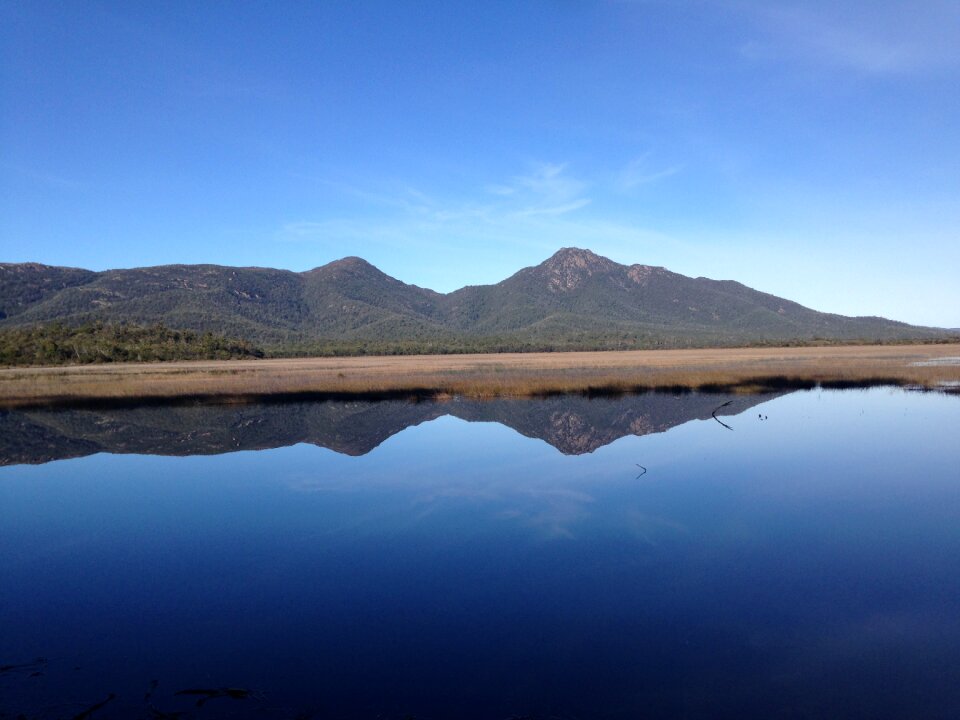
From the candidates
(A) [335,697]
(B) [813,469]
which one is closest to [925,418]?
(B) [813,469]

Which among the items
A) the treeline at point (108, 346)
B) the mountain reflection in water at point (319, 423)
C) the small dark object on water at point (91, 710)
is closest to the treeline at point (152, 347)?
the treeline at point (108, 346)

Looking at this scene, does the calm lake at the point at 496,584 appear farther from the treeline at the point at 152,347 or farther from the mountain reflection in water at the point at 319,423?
the treeline at the point at 152,347

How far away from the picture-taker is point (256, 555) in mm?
12523

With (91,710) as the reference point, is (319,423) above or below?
above

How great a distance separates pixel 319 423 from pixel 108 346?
237 ft

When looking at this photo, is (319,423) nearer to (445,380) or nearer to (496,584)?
(496,584)

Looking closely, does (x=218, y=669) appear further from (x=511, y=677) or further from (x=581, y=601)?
(x=581, y=601)

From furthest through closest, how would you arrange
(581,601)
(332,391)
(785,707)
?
1. (332,391)
2. (581,601)
3. (785,707)

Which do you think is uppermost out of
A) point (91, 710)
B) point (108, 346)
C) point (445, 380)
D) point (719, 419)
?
point (108, 346)

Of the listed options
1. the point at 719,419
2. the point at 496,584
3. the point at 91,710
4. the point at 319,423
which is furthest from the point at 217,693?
the point at 719,419

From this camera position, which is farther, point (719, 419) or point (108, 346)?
point (108, 346)

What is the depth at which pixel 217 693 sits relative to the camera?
7387 mm

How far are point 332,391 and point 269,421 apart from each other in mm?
14056

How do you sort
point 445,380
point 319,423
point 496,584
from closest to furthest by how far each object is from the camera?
point 496,584 < point 319,423 < point 445,380
